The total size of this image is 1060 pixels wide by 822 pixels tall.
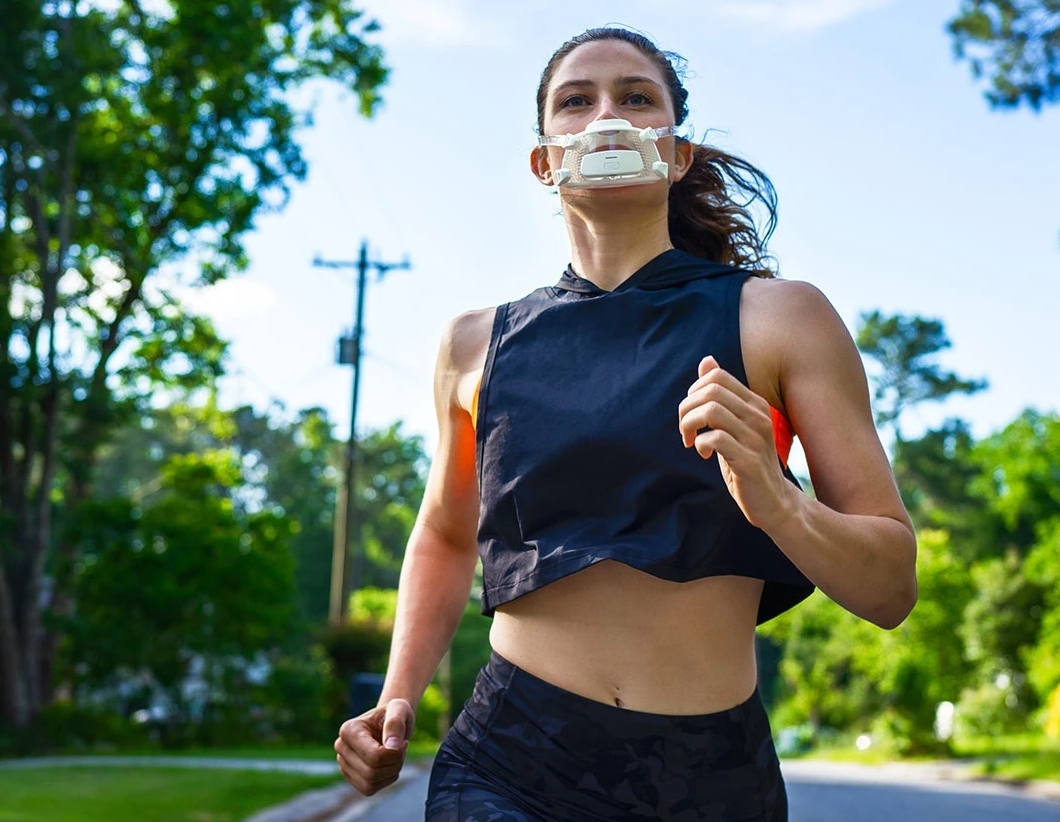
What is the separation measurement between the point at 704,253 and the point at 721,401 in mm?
1140

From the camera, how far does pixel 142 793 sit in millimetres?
13125

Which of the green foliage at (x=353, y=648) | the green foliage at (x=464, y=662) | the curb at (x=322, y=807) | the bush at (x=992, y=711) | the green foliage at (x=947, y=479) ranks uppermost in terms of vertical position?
the green foliage at (x=947, y=479)

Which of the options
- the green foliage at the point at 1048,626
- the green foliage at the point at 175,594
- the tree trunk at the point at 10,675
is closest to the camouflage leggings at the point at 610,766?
the tree trunk at the point at 10,675

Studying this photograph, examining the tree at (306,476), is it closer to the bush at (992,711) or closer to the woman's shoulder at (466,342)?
the bush at (992,711)

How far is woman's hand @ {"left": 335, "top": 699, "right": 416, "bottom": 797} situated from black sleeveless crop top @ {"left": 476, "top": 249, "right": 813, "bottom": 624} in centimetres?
Answer: 25

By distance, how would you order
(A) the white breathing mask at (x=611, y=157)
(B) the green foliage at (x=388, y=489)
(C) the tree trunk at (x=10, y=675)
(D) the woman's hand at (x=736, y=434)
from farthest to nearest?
(B) the green foliage at (x=388, y=489) → (C) the tree trunk at (x=10, y=675) → (A) the white breathing mask at (x=611, y=157) → (D) the woman's hand at (x=736, y=434)

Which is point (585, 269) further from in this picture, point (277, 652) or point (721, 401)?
point (277, 652)

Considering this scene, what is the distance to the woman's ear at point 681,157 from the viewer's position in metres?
2.78

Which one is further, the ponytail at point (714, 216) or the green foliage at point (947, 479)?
the green foliage at point (947, 479)

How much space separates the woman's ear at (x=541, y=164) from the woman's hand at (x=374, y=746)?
999 millimetres

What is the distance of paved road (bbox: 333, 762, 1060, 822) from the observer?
13648mm

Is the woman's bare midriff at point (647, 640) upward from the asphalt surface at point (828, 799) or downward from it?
upward

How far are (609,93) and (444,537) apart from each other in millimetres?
912

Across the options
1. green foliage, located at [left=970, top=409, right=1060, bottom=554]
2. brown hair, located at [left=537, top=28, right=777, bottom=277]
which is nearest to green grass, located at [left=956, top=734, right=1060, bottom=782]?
green foliage, located at [left=970, top=409, right=1060, bottom=554]
